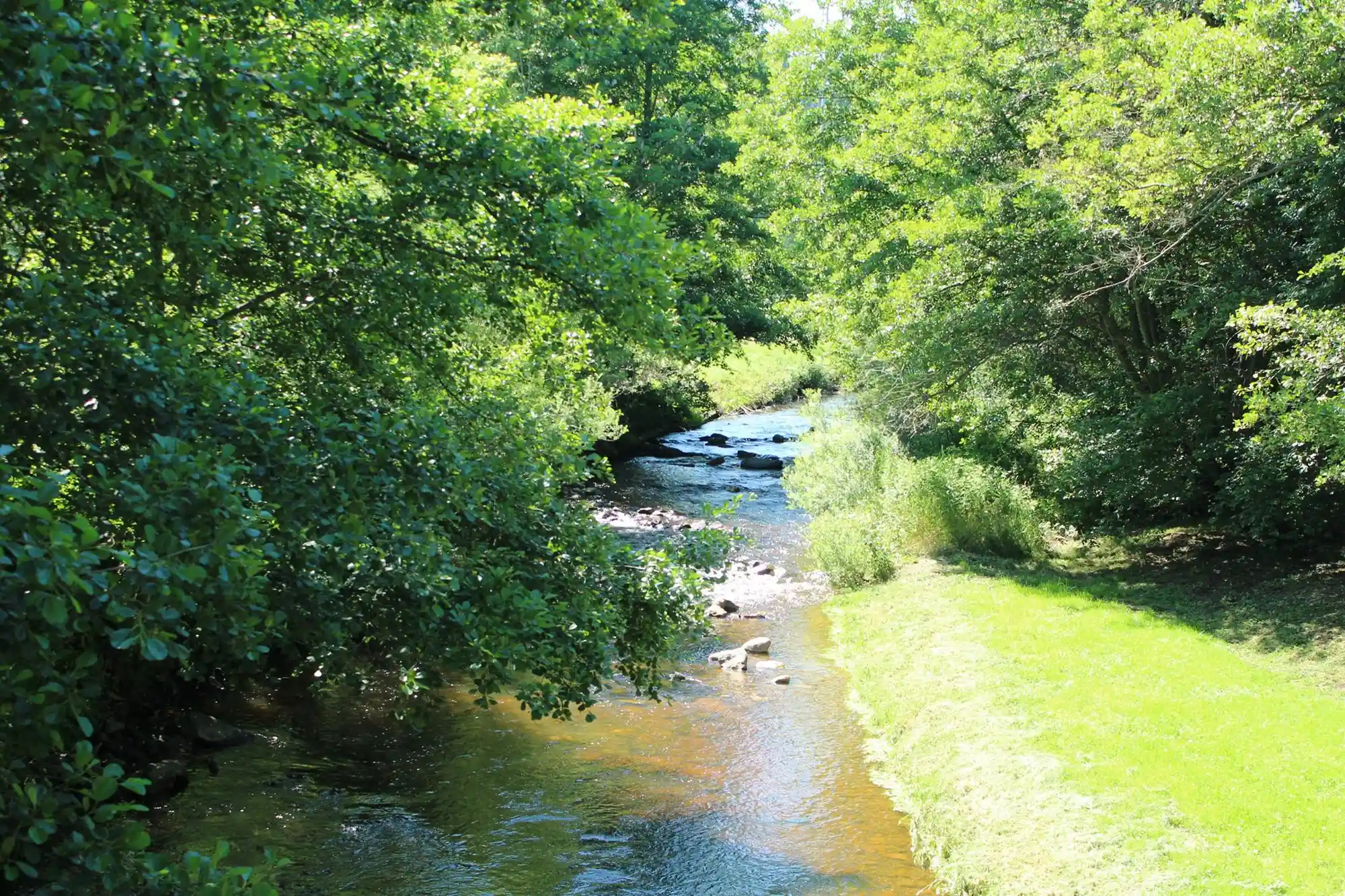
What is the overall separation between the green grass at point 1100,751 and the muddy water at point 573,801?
1.98 feet

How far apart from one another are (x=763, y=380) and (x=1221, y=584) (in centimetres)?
2784

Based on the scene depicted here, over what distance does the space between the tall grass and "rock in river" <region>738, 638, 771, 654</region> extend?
3.36 m

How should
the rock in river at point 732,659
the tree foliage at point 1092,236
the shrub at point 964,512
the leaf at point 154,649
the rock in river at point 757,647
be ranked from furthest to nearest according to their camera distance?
the shrub at point 964,512 → the rock in river at point 757,647 → the rock in river at point 732,659 → the tree foliage at point 1092,236 → the leaf at point 154,649

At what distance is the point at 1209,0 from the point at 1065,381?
7226 millimetres

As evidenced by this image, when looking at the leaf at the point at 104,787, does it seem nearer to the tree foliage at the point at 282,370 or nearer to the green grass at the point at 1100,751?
the tree foliage at the point at 282,370

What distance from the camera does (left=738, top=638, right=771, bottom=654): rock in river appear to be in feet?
46.9

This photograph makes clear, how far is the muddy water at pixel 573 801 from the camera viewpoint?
326 inches

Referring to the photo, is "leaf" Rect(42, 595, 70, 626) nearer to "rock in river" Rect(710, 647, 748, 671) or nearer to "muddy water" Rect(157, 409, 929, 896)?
"muddy water" Rect(157, 409, 929, 896)

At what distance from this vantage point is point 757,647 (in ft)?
47.0

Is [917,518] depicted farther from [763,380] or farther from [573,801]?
[763,380]

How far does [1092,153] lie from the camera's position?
531 inches

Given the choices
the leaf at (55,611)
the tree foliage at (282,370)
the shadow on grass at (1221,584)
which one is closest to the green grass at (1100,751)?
the shadow on grass at (1221,584)

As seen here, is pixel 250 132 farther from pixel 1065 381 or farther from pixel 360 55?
pixel 1065 381

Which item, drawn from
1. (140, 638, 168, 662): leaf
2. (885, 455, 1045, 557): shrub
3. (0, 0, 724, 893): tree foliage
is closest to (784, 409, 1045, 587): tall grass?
(885, 455, 1045, 557): shrub
